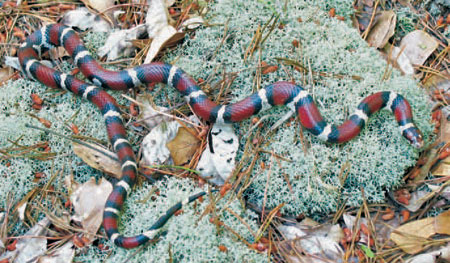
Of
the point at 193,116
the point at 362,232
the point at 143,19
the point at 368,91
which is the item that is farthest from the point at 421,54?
the point at 143,19

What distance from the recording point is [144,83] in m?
4.02

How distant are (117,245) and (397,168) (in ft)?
8.31

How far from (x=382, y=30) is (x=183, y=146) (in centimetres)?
249

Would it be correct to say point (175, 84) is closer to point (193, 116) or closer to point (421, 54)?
point (193, 116)

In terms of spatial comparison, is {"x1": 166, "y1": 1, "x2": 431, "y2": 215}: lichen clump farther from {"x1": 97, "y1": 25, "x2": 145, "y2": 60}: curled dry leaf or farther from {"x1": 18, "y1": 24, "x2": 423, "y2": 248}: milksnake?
{"x1": 97, "y1": 25, "x2": 145, "y2": 60}: curled dry leaf

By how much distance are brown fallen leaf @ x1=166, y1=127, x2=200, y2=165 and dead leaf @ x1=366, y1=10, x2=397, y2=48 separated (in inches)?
86.9

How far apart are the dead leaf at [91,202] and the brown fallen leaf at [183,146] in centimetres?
65

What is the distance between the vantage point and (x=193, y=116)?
12.7 ft

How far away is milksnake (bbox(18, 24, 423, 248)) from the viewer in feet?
11.3

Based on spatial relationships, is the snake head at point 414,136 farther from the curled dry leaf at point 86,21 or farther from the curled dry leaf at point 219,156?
the curled dry leaf at point 86,21

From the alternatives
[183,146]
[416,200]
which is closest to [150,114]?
[183,146]

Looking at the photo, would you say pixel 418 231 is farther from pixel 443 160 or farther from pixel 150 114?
pixel 150 114

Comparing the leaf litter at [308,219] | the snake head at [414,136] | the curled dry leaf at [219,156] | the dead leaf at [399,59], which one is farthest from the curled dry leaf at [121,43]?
the snake head at [414,136]

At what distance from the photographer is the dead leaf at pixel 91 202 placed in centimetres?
A: 342
